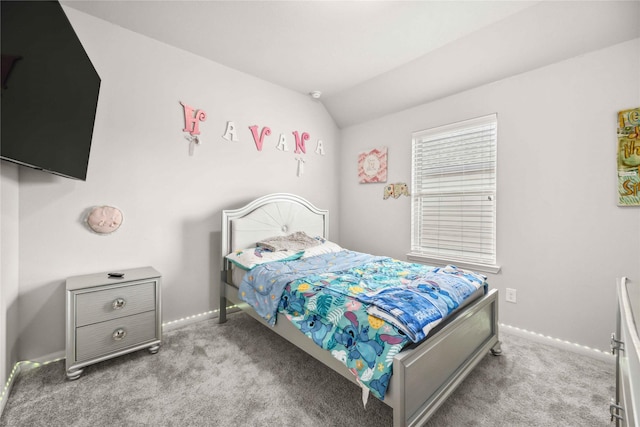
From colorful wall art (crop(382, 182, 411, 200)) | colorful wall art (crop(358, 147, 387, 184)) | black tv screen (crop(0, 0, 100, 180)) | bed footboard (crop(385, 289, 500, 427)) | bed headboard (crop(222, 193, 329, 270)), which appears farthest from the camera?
colorful wall art (crop(358, 147, 387, 184))

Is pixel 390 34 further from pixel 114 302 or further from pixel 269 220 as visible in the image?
pixel 114 302

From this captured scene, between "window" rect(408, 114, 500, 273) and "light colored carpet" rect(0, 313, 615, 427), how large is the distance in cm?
97

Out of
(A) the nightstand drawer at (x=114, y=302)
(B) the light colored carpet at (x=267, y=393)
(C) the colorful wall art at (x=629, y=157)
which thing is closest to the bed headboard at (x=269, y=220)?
(A) the nightstand drawer at (x=114, y=302)

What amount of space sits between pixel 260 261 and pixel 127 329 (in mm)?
1036

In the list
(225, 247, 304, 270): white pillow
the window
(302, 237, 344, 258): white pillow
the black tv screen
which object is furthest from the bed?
the black tv screen

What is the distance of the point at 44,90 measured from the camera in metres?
1.31

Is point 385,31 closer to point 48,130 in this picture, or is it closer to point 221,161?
point 221,161

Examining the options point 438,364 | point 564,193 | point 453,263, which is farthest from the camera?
point 453,263

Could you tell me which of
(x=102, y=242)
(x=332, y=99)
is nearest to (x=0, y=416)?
(x=102, y=242)

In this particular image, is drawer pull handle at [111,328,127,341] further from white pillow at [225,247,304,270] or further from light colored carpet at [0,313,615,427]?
white pillow at [225,247,304,270]

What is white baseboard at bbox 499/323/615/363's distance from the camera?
78.5 inches

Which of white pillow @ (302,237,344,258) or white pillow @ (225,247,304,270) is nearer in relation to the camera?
white pillow @ (225,247,304,270)

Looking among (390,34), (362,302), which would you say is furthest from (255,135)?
(362,302)

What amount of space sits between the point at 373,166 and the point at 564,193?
1893 millimetres
